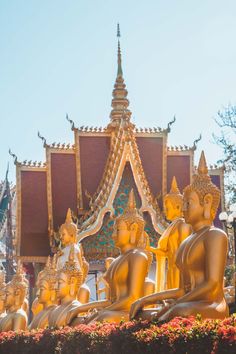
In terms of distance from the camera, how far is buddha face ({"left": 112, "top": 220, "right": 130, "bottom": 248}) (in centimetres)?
768

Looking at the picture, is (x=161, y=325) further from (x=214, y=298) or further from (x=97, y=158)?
(x=97, y=158)

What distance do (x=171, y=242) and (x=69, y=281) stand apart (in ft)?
6.25

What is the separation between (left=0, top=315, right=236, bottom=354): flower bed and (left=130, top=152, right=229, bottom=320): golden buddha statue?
1.29 feet

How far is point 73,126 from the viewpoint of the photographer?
22.3 m

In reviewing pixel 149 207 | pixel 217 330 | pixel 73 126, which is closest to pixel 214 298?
pixel 217 330

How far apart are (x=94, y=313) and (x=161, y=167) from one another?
51.5ft

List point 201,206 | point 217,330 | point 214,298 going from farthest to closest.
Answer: point 201,206 → point 214,298 → point 217,330

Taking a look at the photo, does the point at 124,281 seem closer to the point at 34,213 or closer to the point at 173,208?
the point at 173,208

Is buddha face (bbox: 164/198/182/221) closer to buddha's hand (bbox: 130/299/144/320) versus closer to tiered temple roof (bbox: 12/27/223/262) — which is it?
buddha's hand (bbox: 130/299/144/320)

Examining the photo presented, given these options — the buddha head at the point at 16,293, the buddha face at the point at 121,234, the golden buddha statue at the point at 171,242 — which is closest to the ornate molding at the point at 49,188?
the buddha head at the point at 16,293

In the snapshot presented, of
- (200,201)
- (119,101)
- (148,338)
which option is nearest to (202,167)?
(200,201)

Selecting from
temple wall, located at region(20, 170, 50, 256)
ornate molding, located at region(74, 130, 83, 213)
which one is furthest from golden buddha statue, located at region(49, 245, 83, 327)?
ornate molding, located at region(74, 130, 83, 213)

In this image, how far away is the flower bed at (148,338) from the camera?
4.36 meters

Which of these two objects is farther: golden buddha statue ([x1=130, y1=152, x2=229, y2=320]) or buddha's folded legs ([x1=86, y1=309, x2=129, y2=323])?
buddha's folded legs ([x1=86, y1=309, x2=129, y2=323])
